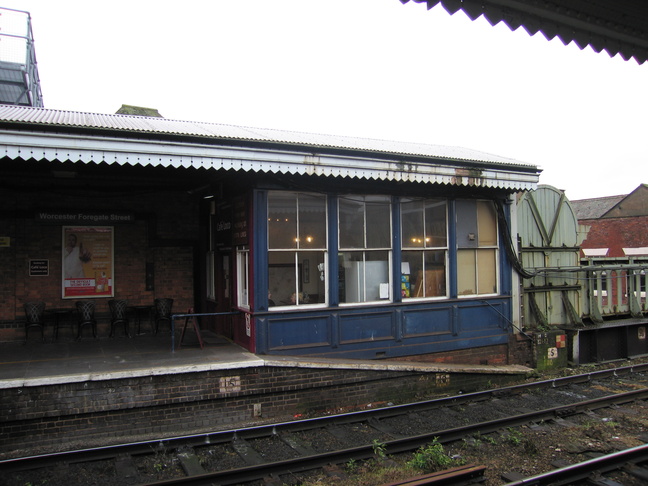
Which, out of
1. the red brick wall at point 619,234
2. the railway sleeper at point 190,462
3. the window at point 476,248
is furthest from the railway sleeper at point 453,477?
the red brick wall at point 619,234

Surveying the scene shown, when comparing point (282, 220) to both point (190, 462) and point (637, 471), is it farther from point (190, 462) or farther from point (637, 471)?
point (637, 471)

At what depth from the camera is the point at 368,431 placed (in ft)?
23.5

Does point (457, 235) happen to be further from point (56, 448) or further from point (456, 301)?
point (56, 448)

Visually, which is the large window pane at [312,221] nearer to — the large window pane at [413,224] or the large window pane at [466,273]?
the large window pane at [413,224]

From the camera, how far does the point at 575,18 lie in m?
4.01

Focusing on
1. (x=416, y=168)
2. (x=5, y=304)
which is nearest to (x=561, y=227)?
(x=416, y=168)

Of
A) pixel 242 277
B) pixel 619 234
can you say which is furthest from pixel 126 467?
pixel 619 234

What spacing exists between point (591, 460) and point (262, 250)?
18.1 feet

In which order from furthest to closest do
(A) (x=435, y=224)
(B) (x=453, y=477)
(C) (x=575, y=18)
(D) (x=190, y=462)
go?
(A) (x=435, y=224)
(D) (x=190, y=462)
(B) (x=453, y=477)
(C) (x=575, y=18)

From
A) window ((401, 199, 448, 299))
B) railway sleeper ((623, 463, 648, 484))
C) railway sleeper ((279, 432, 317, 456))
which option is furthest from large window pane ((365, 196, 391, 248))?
railway sleeper ((623, 463, 648, 484))

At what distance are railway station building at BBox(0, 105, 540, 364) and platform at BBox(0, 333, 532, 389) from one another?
44 cm

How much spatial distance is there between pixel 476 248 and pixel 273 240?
461 cm

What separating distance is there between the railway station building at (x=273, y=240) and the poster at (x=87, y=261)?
0.03 m

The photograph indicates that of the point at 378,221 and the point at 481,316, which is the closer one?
the point at 378,221
